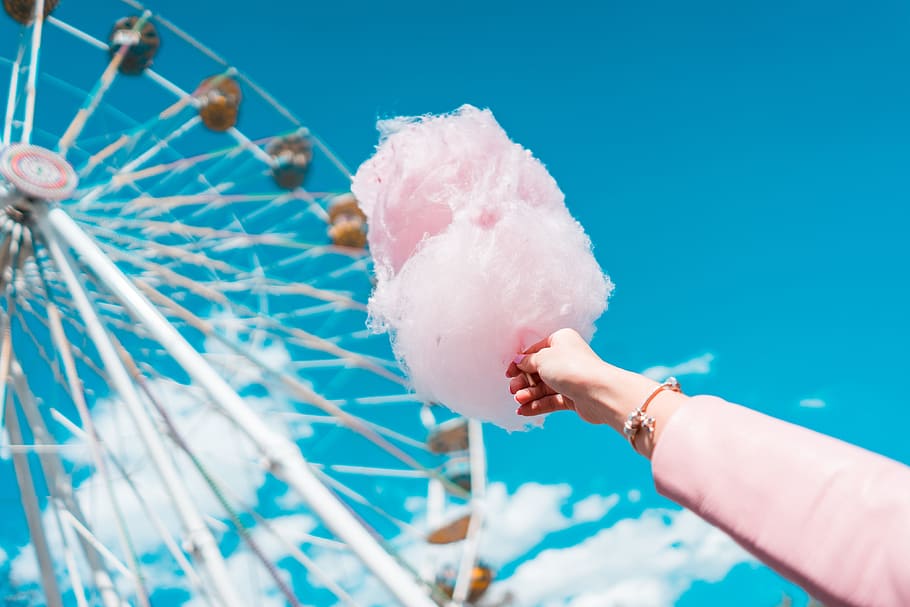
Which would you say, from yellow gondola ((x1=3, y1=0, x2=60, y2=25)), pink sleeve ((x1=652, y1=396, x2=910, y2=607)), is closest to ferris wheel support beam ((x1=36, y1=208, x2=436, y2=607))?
pink sleeve ((x1=652, y1=396, x2=910, y2=607))

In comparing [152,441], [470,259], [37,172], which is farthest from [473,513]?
[470,259]

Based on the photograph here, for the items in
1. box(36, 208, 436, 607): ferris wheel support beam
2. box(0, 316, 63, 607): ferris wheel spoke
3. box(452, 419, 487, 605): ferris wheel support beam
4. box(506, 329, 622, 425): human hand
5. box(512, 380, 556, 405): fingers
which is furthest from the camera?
box(452, 419, 487, 605): ferris wheel support beam

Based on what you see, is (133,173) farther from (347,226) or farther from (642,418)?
(642,418)

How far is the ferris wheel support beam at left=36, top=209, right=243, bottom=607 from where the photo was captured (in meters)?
4.16

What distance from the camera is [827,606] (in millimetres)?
792

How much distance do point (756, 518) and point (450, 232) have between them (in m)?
1.08

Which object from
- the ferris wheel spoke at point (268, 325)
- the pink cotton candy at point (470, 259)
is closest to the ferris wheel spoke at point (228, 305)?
the ferris wheel spoke at point (268, 325)

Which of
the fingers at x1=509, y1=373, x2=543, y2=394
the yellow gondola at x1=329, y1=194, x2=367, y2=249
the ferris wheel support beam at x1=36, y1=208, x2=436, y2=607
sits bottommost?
the fingers at x1=509, y1=373, x2=543, y2=394

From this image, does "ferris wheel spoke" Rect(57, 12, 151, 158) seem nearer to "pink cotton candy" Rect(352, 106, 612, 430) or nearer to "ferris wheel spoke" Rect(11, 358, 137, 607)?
"ferris wheel spoke" Rect(11, 358, 137, 607)

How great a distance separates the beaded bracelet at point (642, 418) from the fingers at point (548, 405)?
1.53ft

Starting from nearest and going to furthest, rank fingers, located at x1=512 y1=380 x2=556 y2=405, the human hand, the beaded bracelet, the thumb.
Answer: the beaded bracelet → the human hand → the thumb → fingers, located at x1=512 y1=380 x2=556 y2=405

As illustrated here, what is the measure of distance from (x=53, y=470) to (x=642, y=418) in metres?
6.55

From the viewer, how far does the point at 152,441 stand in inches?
187

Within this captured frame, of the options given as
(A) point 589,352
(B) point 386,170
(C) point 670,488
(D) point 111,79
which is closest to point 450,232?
(B) point 386,170
